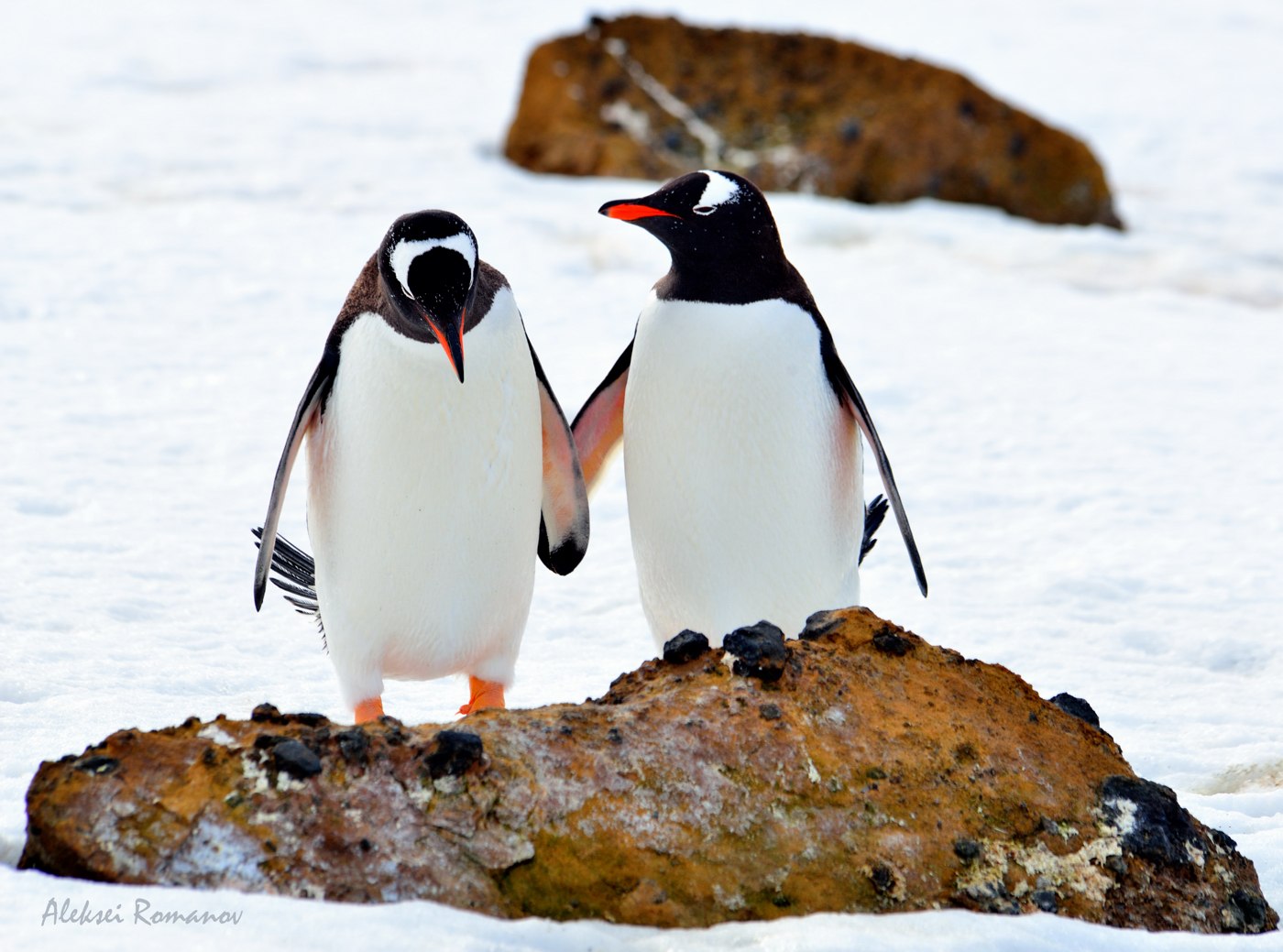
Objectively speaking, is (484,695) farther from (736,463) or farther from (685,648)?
(685,648)

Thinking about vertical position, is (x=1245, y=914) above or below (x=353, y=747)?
below

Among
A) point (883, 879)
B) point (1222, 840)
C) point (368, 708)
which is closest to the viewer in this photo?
point (883, 879)

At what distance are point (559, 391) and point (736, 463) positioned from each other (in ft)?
9.31

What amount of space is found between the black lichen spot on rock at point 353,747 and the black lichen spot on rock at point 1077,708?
119 centimetres

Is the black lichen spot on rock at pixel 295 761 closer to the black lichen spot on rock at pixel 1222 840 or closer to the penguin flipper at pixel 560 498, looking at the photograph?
the black lichen spot on rock at pixel 1222 840

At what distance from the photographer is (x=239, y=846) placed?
2.09 m

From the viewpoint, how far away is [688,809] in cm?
227

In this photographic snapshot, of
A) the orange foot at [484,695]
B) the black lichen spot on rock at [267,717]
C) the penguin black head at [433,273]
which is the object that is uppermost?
the penguin black head at [433,273]

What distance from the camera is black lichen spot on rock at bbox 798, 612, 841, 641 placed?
2.68 metres

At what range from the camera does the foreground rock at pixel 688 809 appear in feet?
6.93

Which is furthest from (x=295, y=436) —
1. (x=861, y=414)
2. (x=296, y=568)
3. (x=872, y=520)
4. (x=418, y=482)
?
(x=872, y=520)

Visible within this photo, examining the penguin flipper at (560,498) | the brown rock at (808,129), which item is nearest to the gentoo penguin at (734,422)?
the penguin flipper at (560,498)

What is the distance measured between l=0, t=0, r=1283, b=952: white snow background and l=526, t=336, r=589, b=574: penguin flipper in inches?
13.5

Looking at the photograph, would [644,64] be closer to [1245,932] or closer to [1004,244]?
[1004,244]
